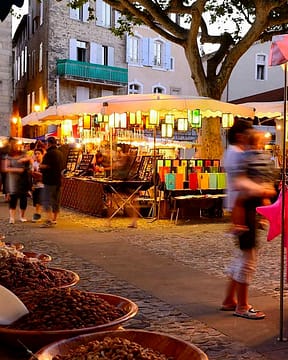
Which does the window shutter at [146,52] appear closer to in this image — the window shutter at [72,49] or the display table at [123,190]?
the window shutter at [72,49]

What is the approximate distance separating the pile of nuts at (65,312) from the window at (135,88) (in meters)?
32.9

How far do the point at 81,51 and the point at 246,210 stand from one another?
31143 millimetres

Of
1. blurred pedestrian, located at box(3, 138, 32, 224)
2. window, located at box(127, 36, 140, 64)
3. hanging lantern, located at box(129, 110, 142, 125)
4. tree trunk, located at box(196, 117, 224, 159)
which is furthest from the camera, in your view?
window, located at box(127, 36, 140, 64)

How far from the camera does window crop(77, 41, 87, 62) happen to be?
34978 millimetres

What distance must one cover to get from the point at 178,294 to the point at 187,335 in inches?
56.4

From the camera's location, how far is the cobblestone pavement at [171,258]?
5.00m

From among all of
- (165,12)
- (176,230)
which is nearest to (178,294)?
(176,230)

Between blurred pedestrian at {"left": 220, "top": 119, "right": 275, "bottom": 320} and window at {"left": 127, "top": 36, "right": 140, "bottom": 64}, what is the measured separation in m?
31.7

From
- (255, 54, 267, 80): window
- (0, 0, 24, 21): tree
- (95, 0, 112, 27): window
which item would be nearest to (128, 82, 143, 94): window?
(95, 0, 112, 27): window

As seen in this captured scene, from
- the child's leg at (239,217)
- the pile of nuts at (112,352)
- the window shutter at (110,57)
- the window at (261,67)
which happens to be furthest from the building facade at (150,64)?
the pile of nuts at (112,352)

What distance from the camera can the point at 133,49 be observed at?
36.8 meters

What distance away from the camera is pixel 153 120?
1346 centimetres

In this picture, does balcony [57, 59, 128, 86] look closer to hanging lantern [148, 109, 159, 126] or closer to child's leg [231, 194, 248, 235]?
hanging lantern [148, 109, 159, 126]

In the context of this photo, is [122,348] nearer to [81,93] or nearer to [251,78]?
[81,93]
